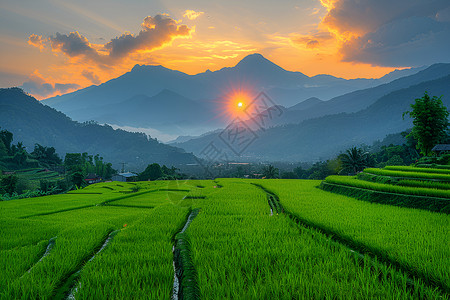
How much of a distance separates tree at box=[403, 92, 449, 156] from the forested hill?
149145mm

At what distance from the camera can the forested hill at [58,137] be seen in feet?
549

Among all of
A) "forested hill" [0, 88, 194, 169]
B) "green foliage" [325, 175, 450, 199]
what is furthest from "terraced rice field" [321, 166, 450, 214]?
"forested hill" [0, 88, 194, 169]

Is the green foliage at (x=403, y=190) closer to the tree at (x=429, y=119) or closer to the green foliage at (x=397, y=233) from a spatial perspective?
the green foliage at (x=397, y=233)

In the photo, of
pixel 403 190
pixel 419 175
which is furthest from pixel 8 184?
pixel 419 175

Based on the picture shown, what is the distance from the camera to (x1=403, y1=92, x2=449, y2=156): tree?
1933 cm

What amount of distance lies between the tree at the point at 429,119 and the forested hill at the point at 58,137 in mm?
149145

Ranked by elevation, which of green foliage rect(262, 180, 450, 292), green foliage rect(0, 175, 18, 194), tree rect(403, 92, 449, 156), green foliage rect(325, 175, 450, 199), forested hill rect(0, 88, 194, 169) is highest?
forested hill rect(0, 88, 194, 169)

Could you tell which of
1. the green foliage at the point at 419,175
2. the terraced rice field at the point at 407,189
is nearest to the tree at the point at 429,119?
the terraced rice field at the point at 407,189

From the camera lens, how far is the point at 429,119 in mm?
19375

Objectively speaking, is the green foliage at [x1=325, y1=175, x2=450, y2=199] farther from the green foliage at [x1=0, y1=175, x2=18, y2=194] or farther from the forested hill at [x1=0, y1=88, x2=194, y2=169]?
the forested hill at [x1=0, y1=88, x2=194, y2=169]

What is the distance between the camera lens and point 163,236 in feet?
20.7

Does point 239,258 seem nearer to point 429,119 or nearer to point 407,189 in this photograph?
point 407,189

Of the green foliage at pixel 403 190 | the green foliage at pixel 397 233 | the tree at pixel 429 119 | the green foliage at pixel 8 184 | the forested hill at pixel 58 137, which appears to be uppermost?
the forested hill at pixel 58 137

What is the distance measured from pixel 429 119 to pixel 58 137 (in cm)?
21735
